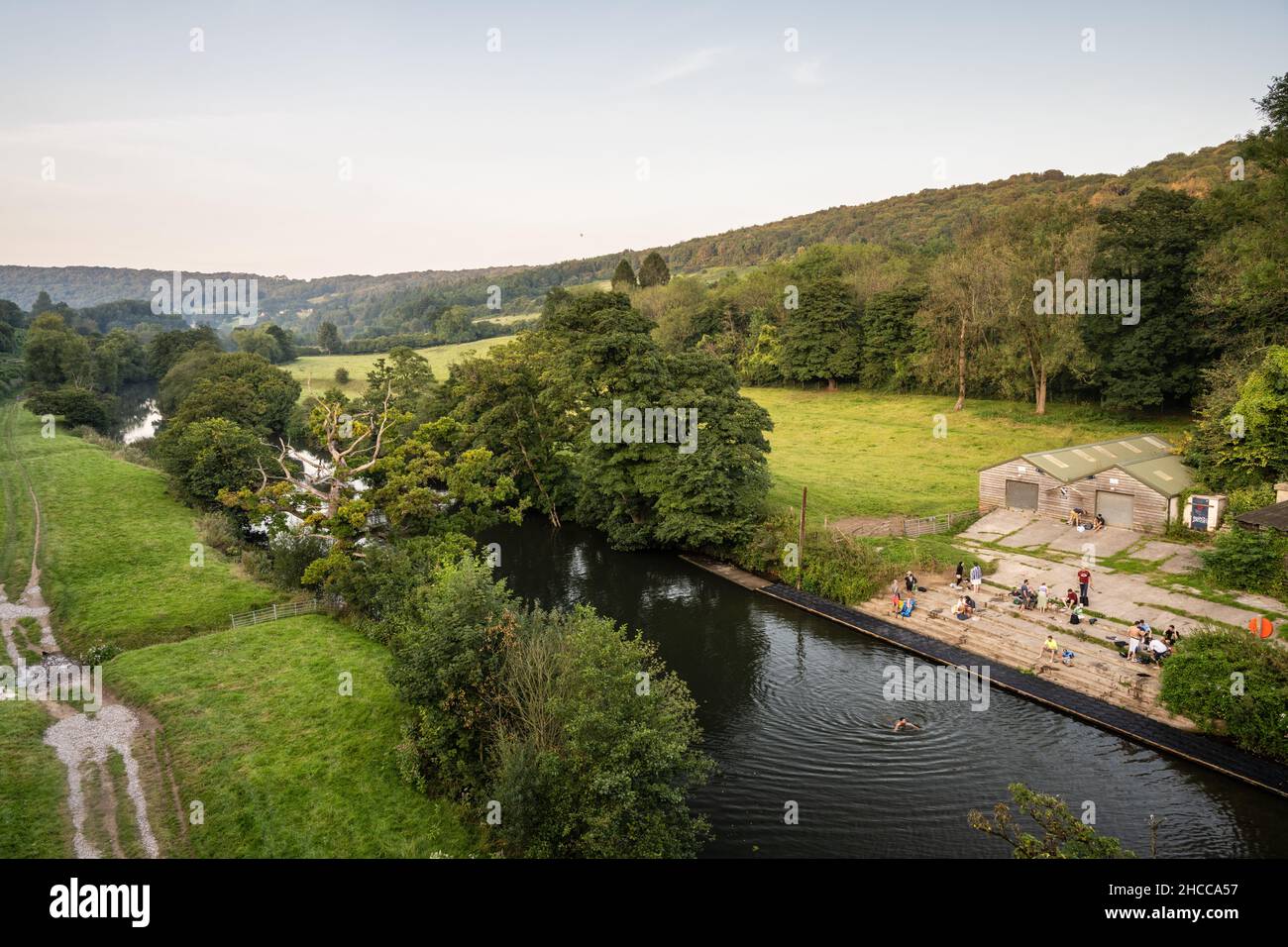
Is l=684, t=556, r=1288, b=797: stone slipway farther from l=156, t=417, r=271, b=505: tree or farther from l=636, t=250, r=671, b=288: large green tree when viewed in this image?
l=636, t=250, r=671, b=288: large green tree

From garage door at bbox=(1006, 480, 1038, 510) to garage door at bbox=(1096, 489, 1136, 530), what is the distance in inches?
123

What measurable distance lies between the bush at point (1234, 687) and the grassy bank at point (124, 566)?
34.9m

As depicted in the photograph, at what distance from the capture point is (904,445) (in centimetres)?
6116

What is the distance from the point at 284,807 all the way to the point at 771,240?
185m

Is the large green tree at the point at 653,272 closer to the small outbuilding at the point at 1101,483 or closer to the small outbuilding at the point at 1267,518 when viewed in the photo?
the small outbuilding at the point at 1101,483

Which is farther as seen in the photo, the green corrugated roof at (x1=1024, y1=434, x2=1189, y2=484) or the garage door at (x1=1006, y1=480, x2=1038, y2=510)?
the garage door at (x1=1006, y1=480, x2=1038, y2=510)

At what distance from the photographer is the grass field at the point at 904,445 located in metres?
46.8

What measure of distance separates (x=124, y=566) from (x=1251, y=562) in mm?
50416

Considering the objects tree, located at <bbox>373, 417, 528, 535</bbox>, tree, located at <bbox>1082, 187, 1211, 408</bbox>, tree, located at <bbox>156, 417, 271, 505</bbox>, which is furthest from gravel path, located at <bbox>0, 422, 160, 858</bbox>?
tree, located at <bbox>1082, 187, 1211, 408</bbox>

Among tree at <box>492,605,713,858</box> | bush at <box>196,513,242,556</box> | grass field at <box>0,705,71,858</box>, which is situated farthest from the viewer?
bush at <box>196,513,242,556</box>

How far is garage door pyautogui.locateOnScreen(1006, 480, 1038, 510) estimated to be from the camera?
41750mm

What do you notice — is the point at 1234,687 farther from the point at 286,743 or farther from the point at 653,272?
the point at 653,272

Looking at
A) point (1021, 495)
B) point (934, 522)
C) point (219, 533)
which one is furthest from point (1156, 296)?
point (219, 533)

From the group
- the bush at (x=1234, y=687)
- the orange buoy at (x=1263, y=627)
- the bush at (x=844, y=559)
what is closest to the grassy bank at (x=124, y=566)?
the bush at (x=844, y=559)
